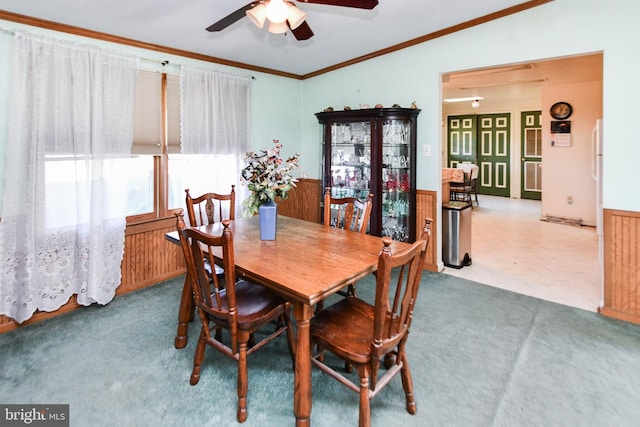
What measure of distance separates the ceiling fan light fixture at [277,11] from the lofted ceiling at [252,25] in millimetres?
321

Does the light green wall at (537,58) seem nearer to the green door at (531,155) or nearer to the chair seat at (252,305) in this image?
the chair seat at (252,305)

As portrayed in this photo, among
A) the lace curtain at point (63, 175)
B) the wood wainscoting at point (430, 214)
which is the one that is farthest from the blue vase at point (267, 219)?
the wood wainscoting at point (430, 214)

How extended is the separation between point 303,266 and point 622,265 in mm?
2548

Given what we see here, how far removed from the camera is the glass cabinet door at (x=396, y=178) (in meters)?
3.75

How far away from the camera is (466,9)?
2889 millimetres

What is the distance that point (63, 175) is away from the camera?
2.88 metres

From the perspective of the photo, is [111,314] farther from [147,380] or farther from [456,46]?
[456,46]

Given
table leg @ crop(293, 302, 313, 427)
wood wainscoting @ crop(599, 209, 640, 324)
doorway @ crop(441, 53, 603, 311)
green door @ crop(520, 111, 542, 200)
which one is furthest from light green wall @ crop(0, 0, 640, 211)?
green door @ crop(520, 111, 542, 200)

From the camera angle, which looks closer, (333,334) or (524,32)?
(333,334)

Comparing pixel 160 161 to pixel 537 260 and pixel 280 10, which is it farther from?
pixel 537 260

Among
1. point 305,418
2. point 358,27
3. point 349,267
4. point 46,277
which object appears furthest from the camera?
point 358,27

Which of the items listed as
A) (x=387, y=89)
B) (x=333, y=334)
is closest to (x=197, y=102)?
(x=387, y=89)

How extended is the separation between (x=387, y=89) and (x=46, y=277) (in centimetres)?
379

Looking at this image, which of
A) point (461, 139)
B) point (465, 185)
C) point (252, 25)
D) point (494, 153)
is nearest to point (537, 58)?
point (252, 25)
